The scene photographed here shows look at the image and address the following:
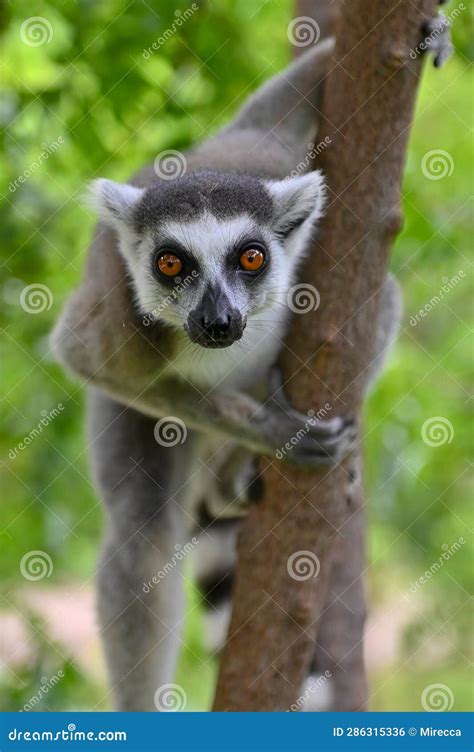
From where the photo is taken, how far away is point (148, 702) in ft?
11.0

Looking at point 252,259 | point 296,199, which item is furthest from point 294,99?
point 252,259

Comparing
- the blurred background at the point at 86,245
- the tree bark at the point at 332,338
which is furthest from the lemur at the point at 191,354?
the blurred background at the point at 86,245

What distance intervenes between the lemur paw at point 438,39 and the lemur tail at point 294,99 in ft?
1.72

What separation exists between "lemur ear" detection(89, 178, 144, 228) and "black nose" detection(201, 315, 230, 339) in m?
0.61

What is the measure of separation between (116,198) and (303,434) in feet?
3.34

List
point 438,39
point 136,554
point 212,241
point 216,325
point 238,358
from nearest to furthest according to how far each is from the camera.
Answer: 1. point 216,325
2. point 212,241
3. point 438,39
4. point 238,358
5. point 136,554

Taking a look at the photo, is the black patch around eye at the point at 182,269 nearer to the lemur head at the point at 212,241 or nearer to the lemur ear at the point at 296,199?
the lemur head at the point at 212,241

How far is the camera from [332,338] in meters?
2.80

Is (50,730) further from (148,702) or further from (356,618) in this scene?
(356,618)

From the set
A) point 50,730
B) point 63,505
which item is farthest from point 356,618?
point 63,505

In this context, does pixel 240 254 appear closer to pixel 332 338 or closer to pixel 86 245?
pixel 332 338

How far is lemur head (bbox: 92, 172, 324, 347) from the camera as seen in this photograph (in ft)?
8.83

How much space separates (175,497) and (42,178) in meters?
1.59

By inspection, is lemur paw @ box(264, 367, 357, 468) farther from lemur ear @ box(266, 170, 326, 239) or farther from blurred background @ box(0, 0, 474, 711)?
blurred background @ box(0, 0, 474, 711)
